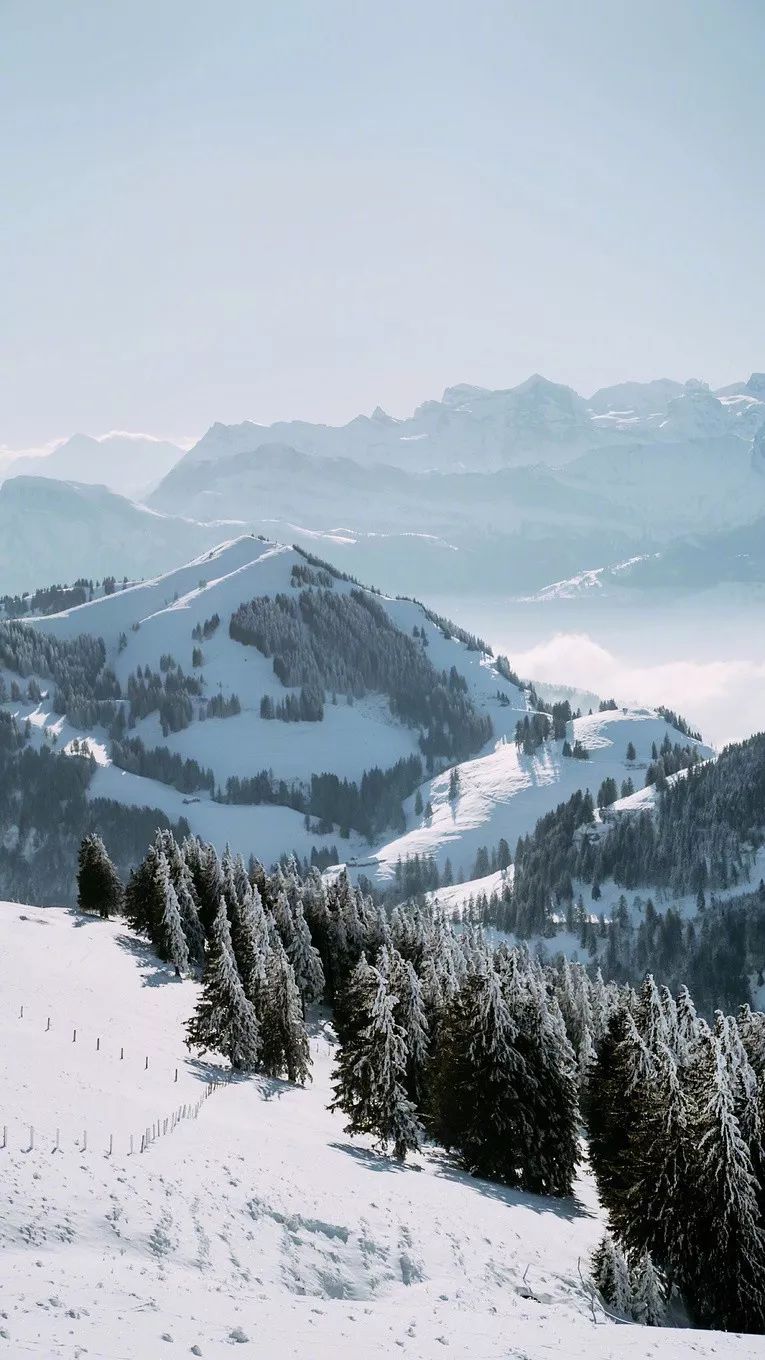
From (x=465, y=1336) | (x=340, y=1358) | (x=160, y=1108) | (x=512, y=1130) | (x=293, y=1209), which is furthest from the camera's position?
(x=512, y=1130)

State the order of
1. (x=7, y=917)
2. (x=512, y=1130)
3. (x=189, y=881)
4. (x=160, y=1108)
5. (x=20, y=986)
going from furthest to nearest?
(x=189, y=881), (x=7, y=917), (x=20, y=986), (x=512, y=1130), (x=160, y=1108)

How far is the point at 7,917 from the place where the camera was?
88.4 metres

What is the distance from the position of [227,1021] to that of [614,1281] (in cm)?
3172

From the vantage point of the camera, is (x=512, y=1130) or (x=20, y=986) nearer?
(x=512, y=1130)

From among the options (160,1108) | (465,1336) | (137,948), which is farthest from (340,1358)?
(137,948)

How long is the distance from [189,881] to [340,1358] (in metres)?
72.1

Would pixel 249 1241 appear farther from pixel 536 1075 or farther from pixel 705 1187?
pixel 536 1075

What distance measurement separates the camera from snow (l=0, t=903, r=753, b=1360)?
24547 mm

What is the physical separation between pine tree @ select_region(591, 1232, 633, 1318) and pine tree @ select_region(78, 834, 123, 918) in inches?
3056

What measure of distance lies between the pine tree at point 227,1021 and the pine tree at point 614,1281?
30.0 meters

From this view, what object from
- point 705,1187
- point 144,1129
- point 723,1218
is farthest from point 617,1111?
point 144,1129

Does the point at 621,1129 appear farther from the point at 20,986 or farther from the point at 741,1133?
the point at 20,986

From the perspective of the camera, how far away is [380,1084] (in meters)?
52.2

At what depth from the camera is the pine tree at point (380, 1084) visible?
2048 inches
